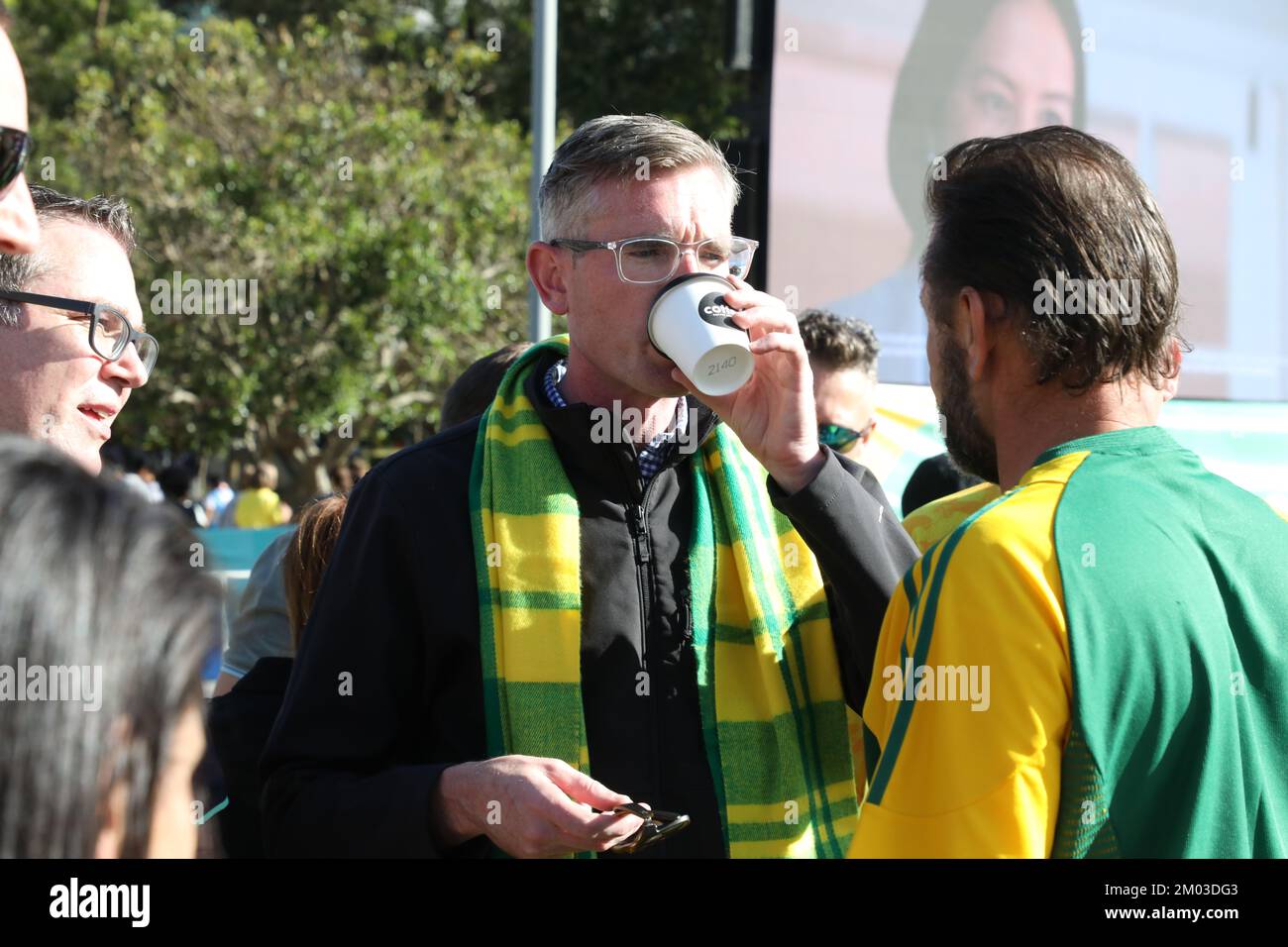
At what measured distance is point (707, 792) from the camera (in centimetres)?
210

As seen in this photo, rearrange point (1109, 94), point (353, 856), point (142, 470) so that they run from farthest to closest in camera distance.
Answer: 1. point (142, 470)
2. point (1109, 94)
3. point (353, 856)

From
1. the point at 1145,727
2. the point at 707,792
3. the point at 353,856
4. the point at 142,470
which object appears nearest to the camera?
the point at 1145,727

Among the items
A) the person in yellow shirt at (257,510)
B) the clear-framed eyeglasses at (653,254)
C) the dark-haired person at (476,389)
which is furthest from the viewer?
the person in yellow shirt at (257,510)

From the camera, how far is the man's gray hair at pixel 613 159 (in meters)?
2.25

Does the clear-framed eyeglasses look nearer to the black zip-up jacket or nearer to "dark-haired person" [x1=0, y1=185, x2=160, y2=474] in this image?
the black zip-up jacket

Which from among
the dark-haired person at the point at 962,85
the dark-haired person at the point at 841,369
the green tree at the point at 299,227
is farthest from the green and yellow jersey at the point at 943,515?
the green tree at the point at 299,227

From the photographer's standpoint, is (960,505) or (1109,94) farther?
(1109,94)

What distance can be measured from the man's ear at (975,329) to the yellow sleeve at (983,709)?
0.30 meters

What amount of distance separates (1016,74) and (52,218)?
5.18 meters

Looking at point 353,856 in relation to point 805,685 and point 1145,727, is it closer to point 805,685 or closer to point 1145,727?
point 805,685

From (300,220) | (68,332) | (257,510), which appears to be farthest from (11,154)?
(300,220)

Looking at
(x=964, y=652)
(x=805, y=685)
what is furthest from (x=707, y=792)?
(x=964, y=652)

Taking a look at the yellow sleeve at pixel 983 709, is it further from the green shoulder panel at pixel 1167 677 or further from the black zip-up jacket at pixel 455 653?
the black zip-up jacket at pixel 455 653

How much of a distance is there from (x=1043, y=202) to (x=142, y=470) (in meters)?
15.5
